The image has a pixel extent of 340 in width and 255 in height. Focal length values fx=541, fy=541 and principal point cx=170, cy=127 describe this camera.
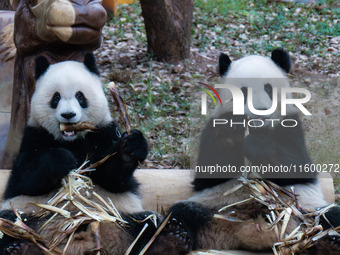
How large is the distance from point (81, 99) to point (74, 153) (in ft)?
1.10

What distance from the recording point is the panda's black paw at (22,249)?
2.75 metres

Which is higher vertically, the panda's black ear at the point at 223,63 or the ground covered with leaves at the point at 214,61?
the panda's black ear at the point at 223,63

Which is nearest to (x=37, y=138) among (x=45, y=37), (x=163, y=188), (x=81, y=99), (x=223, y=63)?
(x=81, y=99)

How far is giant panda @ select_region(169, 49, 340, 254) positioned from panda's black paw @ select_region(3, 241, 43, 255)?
0.75 metres

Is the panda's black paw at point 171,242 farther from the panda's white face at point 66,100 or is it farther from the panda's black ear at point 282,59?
the panda's black ear at point 282,59

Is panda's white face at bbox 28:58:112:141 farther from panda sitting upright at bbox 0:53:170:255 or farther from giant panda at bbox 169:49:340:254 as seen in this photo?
giant panda at bbox 169:49:340:254

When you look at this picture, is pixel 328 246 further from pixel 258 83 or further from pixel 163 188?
pixel 163 188

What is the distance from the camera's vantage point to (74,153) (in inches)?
127

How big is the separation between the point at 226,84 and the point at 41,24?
3.94 feet

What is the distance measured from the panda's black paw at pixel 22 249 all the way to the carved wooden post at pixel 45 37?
3.54 ft

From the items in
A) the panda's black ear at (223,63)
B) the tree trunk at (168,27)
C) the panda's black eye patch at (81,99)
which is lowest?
the tree trunk at (168,27)

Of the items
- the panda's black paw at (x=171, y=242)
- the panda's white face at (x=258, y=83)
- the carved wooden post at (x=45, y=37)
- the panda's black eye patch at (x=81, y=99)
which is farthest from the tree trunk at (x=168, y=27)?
the panda's black paw at (x=171, y=242)

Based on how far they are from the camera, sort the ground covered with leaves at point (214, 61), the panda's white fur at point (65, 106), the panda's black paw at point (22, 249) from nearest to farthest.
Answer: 1. the panda's black paw at point (22, 249)
2. the panda's white fur at point (65, 106)
3. the ground covered with leaves at point (214, 61)

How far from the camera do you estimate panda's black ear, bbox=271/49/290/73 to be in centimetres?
340
